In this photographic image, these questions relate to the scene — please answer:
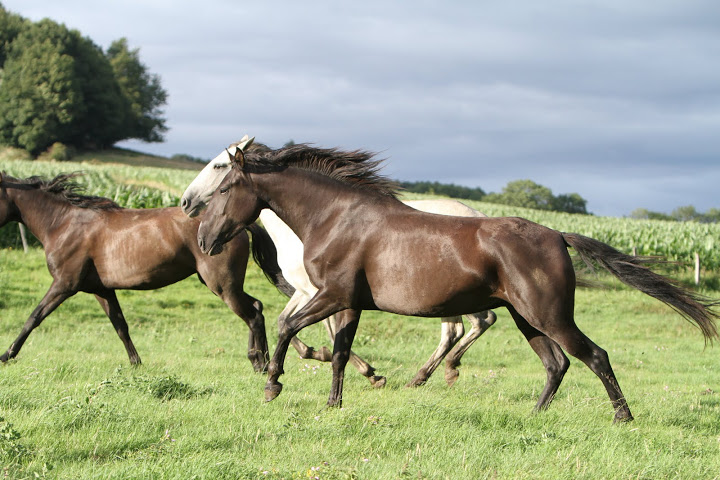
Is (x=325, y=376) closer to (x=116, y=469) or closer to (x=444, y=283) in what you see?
(x=444, y=283)

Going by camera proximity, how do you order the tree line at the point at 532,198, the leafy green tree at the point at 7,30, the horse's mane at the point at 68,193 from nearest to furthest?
the horse's mane at the point at 68,193
the leafy green tree at the point at 7,30
the tree line at the point at 532,198

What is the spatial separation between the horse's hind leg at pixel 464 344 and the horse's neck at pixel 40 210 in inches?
196

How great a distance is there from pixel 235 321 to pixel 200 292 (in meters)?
2.45

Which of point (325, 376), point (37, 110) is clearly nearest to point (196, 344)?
point (325, 376)

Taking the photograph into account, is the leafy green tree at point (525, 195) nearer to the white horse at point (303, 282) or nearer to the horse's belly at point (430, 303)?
the white horse at point (303, 282)

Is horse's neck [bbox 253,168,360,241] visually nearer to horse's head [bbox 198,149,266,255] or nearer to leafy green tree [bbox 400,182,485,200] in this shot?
horse's head [bbox 198,149,266,255]

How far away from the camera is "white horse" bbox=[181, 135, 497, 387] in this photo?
758 cm

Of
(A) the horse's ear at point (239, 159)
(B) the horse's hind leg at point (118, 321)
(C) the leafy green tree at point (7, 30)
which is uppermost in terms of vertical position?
→ (C) the leafy green tree at point (7, 30)

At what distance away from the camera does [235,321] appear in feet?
45.1

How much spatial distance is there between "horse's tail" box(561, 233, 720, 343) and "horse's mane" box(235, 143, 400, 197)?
1.69 meters

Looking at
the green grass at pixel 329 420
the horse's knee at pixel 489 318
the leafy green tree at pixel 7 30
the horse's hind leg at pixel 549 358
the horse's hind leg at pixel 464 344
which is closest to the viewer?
the green grass at pixel 329 420

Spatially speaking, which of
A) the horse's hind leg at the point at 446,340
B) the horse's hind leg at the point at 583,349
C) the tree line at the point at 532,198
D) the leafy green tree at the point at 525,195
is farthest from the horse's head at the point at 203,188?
the leafy green tree at the point at 525,195

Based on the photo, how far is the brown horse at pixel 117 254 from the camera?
26.5 ft

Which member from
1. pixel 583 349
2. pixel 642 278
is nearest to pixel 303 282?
pixel 583 349
